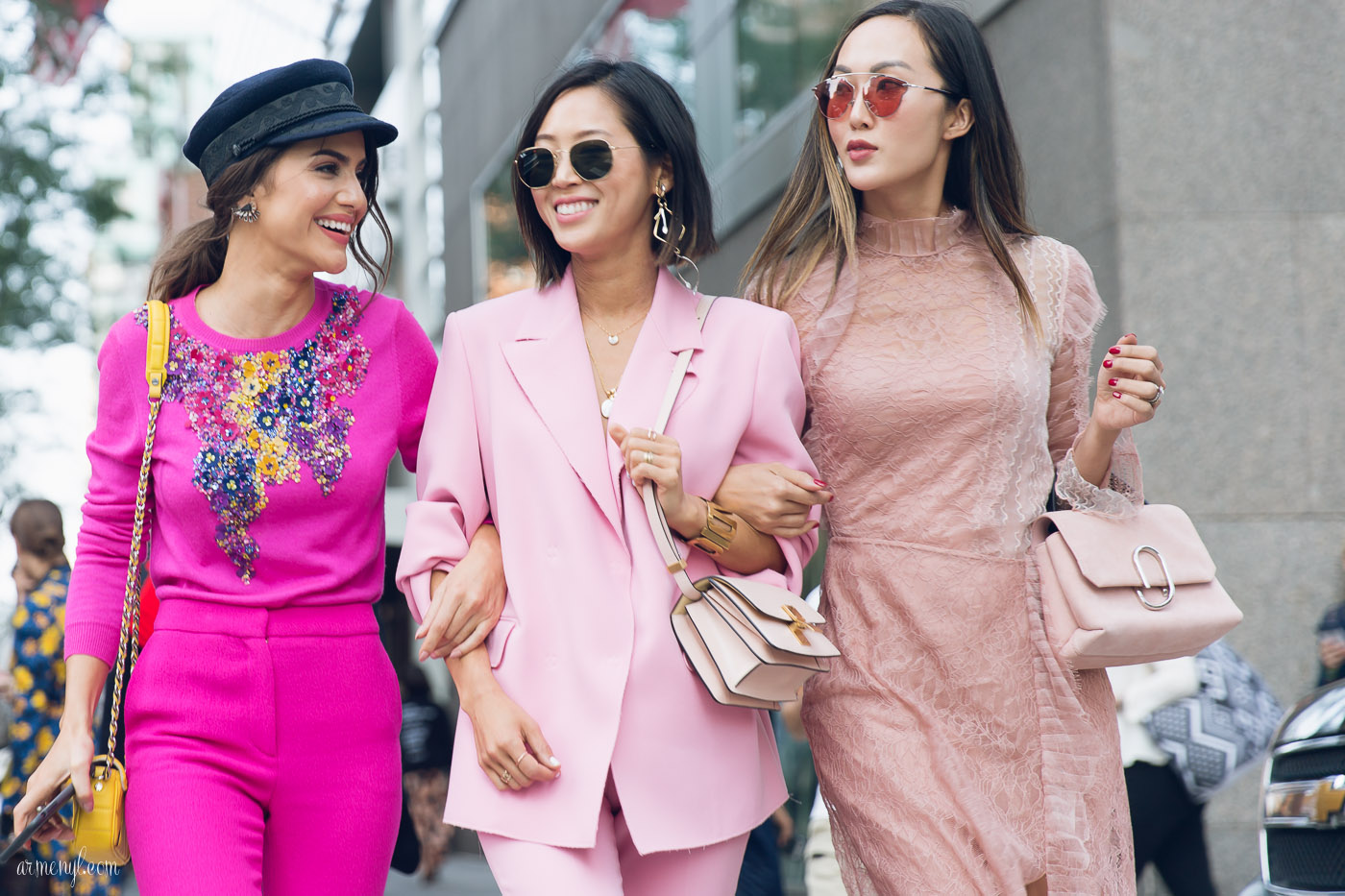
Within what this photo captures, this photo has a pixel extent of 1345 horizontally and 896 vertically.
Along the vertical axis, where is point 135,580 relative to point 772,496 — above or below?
below

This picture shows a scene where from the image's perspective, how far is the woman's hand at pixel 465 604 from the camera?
295 cm

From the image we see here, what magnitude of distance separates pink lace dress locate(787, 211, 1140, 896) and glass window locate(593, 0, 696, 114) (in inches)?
A: 388

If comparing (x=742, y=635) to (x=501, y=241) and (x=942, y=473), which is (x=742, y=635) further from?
(x=501, y=241)

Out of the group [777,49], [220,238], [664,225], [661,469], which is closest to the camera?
[661,469]

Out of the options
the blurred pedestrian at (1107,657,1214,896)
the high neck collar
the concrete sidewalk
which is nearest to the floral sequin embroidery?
the high neck collar

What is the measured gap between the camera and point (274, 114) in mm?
3391

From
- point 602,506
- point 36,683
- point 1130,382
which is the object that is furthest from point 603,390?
point 36,683

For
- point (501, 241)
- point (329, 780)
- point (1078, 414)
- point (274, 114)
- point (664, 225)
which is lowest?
point (329, 780)

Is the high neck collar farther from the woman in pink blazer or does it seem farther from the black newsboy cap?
the black newsboy cap

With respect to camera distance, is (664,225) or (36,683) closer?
(664,225)

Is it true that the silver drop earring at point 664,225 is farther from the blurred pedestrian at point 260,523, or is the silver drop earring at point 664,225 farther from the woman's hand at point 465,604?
the woman's hand at point 465,604

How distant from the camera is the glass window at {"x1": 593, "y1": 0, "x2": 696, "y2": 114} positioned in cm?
1350

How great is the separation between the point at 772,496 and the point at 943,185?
103 cm

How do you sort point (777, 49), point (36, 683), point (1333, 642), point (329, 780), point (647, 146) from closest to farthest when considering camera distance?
point (329, 780)
point (647, 146)
point (1333, 642)
point (36, 683)
point (777, 49)
